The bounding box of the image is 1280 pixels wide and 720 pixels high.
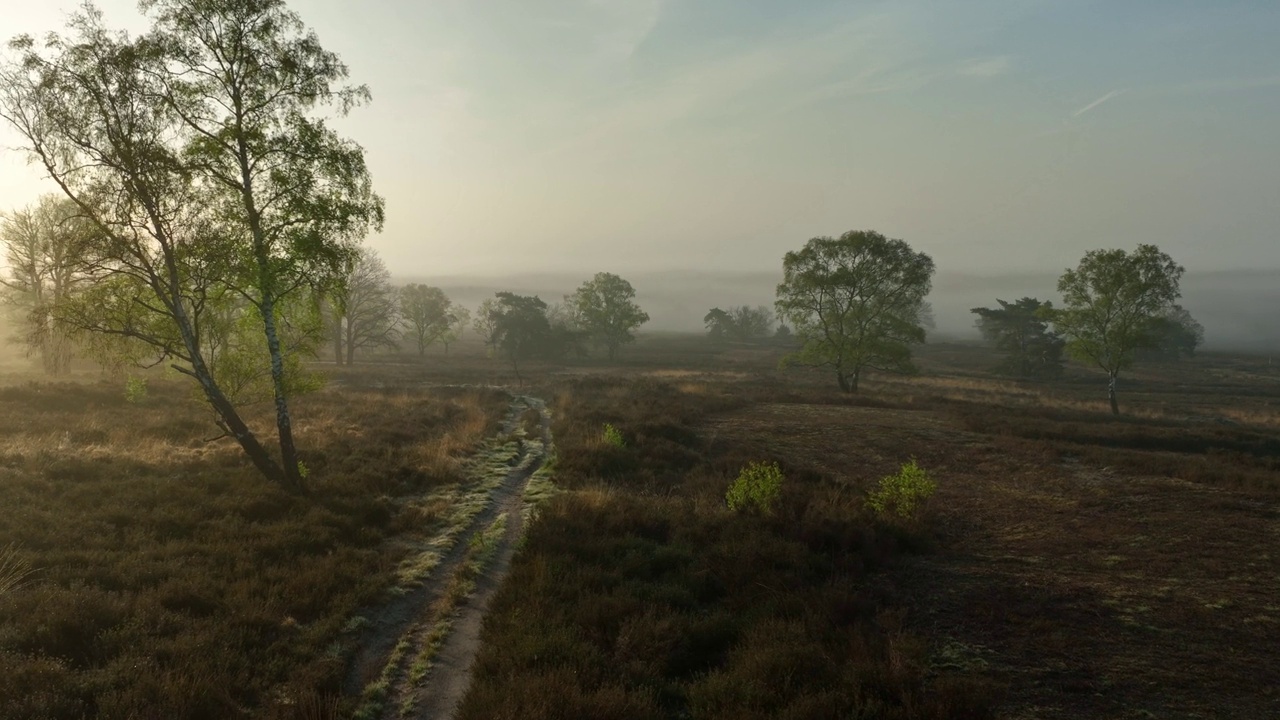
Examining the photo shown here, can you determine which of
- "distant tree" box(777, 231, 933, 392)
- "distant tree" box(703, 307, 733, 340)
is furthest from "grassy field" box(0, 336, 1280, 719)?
"distant tree" box(703, 307, 733, 340)

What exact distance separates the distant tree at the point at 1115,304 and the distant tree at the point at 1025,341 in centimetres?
1566

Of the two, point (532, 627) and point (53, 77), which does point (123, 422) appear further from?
point (532, 627)

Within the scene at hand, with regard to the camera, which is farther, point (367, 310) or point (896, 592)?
point (367, 310)

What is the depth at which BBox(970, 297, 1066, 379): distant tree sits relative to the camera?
6281 centimetres

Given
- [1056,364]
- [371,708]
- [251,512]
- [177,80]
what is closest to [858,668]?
[371,708]

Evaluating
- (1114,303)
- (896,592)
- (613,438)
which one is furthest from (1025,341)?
(896,592)

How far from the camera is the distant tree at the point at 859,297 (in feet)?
136

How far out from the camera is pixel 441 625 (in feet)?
28.7

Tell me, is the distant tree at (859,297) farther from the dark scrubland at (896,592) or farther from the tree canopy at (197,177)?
the tree canopy at (197,177)

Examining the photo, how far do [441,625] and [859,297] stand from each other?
1568 inches

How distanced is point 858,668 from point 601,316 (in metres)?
74.1

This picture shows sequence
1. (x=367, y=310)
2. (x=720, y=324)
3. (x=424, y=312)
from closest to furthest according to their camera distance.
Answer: (x=367, y=310), (x=424, y=312), (x=720, y=324)

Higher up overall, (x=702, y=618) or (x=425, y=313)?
(x=425, y=313)

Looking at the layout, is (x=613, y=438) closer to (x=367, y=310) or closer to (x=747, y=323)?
(x=367, y=310)
